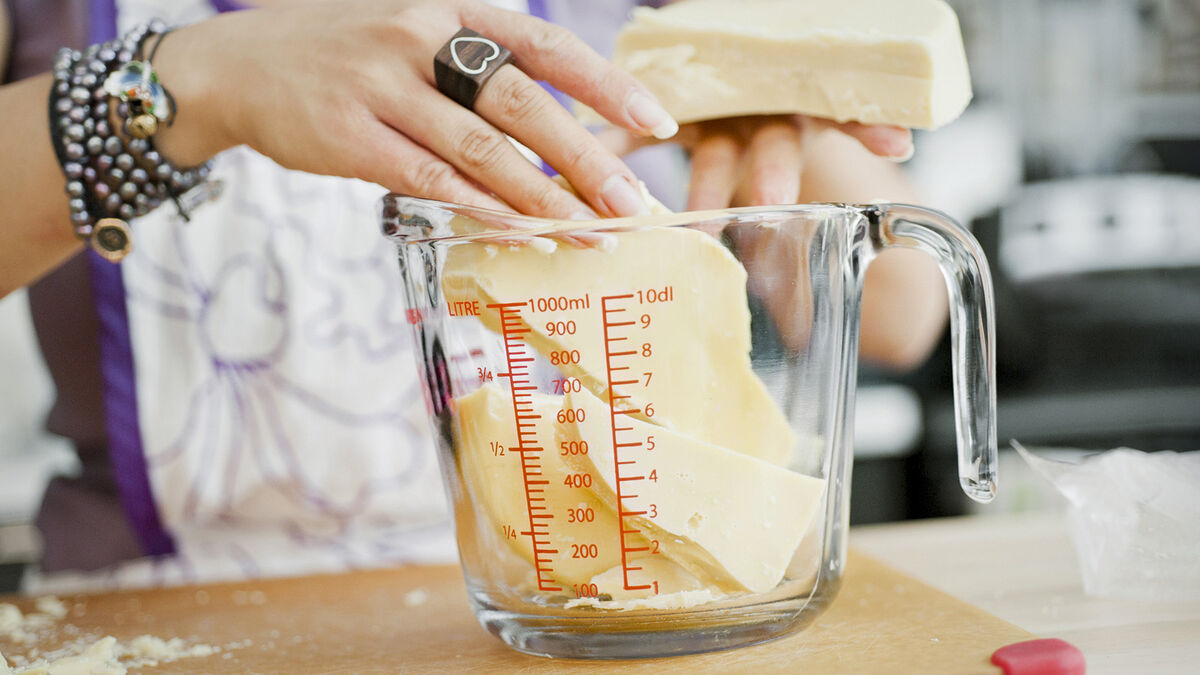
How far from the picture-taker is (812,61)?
0.63 meters

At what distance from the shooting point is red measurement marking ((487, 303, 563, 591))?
1.60 ft

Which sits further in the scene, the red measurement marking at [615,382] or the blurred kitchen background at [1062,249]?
the blurred kitchen background at [1062,249]

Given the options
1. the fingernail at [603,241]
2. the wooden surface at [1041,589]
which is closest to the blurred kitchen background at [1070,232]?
the wooden surface at [1041,589]

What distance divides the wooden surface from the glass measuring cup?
15cm

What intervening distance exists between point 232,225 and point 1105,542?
0.87 m

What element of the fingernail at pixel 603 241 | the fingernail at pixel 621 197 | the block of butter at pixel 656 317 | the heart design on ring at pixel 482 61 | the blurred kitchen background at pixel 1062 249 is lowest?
the blurred kitchen background at pixel 1062 249

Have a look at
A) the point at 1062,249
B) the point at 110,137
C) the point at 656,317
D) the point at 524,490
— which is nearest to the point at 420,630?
the point at 524,490

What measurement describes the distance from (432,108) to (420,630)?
0.35 meters

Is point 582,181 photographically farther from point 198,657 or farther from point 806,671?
point 198,657

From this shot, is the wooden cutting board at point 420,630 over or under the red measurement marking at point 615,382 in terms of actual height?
under

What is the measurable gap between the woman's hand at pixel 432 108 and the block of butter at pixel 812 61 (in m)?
0.12

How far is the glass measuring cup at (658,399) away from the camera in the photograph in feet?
1.55

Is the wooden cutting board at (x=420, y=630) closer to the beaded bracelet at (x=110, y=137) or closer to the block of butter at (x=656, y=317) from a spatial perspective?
the block of butter at (x=656, y=317)

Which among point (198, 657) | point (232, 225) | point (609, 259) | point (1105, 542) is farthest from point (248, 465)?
point (1105, 542)
